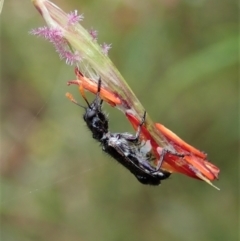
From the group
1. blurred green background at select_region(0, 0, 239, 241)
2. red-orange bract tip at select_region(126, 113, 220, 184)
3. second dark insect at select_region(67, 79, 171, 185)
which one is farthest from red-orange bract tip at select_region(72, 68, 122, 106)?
blurred green background at select_region(0, 0, 239, 241)

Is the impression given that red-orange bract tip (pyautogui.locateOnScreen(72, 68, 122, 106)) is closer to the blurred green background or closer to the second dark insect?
the second dark insect

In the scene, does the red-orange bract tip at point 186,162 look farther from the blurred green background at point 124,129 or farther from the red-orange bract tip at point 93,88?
the blurred green background at point 124,129

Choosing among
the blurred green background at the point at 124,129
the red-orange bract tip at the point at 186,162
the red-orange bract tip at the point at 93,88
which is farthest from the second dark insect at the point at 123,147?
the blurred green background at the point at 124,129

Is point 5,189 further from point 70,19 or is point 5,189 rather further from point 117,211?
point 70,19

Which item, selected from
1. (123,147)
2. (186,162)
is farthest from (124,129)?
(186,162)

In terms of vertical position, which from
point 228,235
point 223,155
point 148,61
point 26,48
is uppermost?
point 148,61

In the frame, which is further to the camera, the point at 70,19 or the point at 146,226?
the point at 146,226

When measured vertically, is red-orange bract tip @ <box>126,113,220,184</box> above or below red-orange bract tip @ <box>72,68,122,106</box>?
below

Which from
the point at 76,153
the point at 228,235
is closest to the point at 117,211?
the point at 76,153
